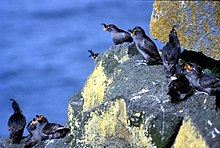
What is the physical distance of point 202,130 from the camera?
6.86m

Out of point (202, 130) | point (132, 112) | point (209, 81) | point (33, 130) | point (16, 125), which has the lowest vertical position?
point (202, 130)

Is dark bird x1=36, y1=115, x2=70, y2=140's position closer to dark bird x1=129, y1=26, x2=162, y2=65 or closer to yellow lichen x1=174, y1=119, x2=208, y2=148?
dark bird x1=129, y1=26, x2=162, y2=65

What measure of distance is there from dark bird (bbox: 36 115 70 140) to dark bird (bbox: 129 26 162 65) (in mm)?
1412

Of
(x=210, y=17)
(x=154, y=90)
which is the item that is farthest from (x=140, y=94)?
(x=210, y=17)

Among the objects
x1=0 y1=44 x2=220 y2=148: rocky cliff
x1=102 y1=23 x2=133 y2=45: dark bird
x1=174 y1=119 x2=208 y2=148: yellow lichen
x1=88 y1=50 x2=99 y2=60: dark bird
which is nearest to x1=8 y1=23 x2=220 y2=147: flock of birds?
x1=102 y1=23 x2=133 y2=45: dark bird

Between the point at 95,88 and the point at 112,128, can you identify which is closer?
the point at 112,128

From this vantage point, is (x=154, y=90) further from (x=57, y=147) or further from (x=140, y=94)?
(x=57, y=147)

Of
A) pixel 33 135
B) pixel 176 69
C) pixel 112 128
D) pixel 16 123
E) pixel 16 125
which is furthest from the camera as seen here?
pixel 16 123

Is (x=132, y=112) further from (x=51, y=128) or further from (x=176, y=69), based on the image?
(x=51, y=128)

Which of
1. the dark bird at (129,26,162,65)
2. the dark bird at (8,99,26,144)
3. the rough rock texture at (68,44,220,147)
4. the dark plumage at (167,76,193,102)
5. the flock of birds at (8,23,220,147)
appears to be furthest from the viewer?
the dark bird at (8,99,26,144)

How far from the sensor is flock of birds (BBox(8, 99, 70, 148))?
10.7 metres

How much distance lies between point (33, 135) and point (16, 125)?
23.7 inches

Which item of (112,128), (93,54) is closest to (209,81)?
(112,128)

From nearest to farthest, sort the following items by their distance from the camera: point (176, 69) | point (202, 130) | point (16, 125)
→ 1. point (202, 130)
2. point (176, 69)
3. point (16, 125)
